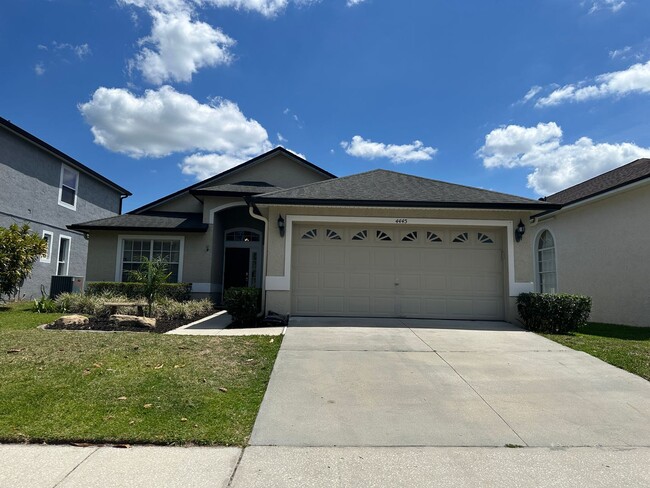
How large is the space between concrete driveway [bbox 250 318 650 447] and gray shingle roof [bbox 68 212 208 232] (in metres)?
8.38

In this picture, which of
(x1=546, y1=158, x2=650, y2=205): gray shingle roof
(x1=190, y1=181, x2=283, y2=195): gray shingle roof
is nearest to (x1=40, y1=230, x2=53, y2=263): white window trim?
(x1=190, y1=181, x2=283, y2=195): gray shingle roof

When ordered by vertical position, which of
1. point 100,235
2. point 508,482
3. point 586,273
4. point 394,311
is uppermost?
point 100,235

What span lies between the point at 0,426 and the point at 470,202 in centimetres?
977

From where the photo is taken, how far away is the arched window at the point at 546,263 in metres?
15.9

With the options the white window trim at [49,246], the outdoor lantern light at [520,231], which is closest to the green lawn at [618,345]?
the outdoor lantern light at [520,231]

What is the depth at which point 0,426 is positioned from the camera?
407 centimetres

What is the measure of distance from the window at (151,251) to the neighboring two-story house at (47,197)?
3767 mm

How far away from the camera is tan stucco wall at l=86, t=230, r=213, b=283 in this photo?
15055 millimetres

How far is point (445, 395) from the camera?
17.5ft

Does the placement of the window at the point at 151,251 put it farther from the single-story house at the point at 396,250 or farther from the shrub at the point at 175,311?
the single-story house at the point at 396,250

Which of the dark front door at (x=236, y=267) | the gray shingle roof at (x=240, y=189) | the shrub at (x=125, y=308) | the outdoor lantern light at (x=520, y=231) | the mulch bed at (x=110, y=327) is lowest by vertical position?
the mulch bed at (x=110, y=327)

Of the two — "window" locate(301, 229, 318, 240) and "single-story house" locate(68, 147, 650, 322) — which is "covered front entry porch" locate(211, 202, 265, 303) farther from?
"window" locate(301, 229, 318, 240)

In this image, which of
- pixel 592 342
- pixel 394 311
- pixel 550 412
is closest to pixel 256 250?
pixel 394 311

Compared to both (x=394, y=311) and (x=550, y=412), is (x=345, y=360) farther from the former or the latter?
(x=394, y=311)
